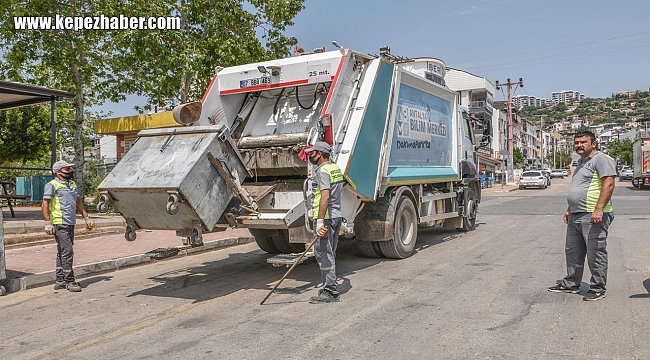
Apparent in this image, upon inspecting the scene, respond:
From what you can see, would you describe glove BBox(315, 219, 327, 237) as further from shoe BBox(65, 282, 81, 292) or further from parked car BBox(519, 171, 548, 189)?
parked car BBox(519, 171, 548, 189)

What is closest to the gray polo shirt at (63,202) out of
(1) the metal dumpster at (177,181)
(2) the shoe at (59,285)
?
(2) the shoe at (59,285)

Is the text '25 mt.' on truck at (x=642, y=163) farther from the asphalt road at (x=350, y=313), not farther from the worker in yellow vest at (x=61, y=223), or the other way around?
the worker in yellow vest at (x=61, y=223)

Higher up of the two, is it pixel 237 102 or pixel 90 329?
pixel 237 102

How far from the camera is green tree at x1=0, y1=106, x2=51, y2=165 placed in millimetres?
19547

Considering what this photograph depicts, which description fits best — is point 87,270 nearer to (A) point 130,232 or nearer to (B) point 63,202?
(B) point 63,202

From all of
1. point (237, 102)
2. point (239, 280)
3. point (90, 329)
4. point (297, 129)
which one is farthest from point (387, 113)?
point (90, 329)

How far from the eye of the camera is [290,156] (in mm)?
7609

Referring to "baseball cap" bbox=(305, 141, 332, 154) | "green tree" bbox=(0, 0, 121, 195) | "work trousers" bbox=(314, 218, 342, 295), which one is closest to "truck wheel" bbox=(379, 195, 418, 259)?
"work trousers" bbox=(314, 218, 342, 295)

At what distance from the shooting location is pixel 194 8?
15727 mm

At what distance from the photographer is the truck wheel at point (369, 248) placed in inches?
334

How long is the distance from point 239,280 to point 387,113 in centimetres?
310

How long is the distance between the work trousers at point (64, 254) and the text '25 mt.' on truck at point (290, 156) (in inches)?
40.1

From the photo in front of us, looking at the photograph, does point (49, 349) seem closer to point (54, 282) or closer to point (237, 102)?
point (54, 282)

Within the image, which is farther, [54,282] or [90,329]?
[54,282]
